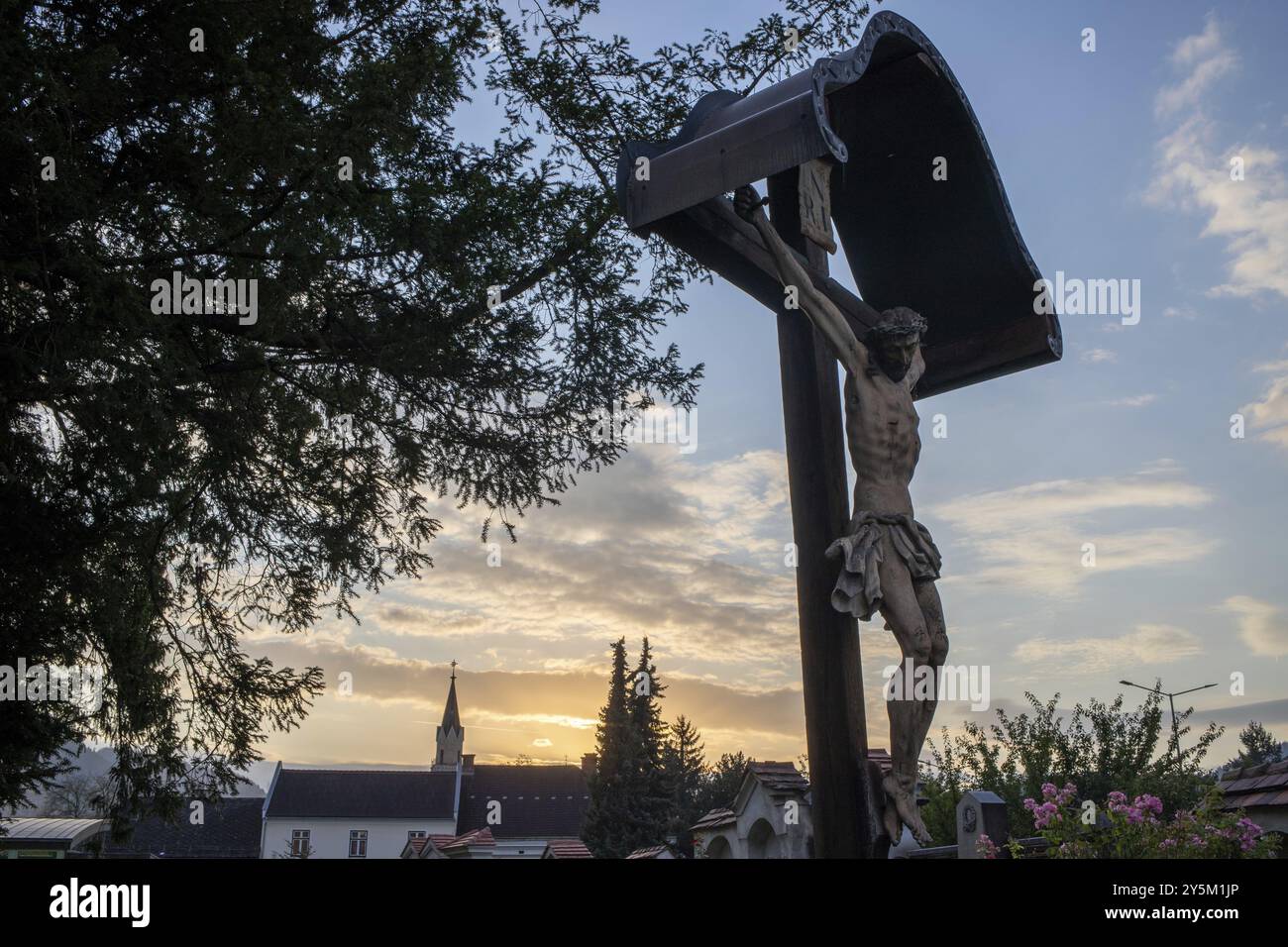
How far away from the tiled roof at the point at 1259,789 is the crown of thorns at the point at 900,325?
572 centimetres

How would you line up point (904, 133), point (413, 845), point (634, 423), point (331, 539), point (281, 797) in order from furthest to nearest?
1. point (281, 797)
2. point (413, 845)
3. point (634, 423)
4. point (331, 539)
5. point (904, 133)

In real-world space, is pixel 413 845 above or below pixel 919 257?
below

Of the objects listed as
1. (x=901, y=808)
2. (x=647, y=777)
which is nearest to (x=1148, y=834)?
(x=901, y=808)

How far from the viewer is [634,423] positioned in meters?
8.55

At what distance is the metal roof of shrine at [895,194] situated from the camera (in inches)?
163

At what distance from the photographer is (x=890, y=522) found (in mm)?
4117

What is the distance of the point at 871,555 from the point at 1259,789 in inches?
270

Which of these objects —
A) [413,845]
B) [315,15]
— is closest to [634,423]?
[315,15]

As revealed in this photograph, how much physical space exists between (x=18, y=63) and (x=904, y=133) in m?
4.48

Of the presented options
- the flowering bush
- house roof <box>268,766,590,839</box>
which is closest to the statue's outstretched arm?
the flowering bush
